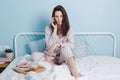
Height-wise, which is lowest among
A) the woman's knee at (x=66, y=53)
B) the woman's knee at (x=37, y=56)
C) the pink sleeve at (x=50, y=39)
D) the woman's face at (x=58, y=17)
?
the woman's knee at (x=37, y=56)

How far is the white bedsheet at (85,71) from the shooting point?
1.85m

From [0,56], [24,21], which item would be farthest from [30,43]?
[0,56]

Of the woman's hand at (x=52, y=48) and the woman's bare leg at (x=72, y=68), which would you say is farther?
the woman's hand at (x=52, y=48)

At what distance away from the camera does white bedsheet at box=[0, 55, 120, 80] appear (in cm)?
185

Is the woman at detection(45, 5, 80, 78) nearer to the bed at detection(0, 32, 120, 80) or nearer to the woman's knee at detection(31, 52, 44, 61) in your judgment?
A: the woman's knee at detection(31, 52, 44, 61)

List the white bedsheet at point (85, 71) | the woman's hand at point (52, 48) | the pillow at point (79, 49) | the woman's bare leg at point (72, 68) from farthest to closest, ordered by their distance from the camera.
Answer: the pillow at point (79, 49), the woman's hand at point (52, 48), the woman's bare leg at point (72, 68), the white bedsheet at point (85, 71)

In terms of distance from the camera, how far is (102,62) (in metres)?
2.34

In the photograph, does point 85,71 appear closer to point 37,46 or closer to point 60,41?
point 60,41

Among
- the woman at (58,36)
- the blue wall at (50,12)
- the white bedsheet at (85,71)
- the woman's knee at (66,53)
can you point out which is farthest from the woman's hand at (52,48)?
the blue wall at (50,12)

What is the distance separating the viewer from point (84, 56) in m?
2.57

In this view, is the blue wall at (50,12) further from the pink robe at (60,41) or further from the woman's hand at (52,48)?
the woman's hand at (52,48)

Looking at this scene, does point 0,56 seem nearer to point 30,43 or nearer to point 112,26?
point 30,43

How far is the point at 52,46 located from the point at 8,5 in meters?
0.78

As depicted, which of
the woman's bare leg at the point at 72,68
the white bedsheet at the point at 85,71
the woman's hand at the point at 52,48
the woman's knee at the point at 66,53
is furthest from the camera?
the woman's hand at the point at 52,48
